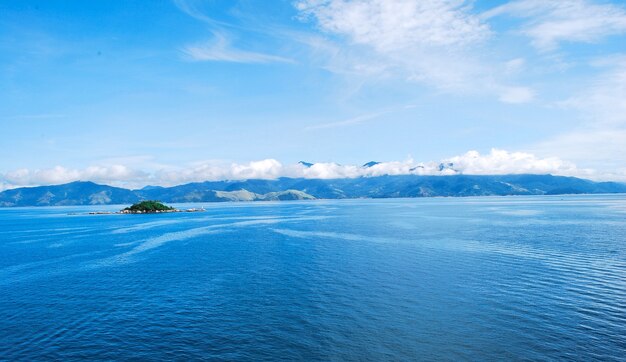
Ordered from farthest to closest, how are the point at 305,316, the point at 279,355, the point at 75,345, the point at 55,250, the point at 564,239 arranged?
the point at 55,250 < the point at 564,239 < the point at 305,316 < the point at 75,345 < the point at 279,355

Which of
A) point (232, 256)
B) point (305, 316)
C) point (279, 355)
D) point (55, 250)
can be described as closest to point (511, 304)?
point (305, 316)

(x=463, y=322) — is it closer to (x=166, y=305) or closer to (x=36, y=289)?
(x=166, y=305)

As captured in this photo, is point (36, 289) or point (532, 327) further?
point (36, 289)

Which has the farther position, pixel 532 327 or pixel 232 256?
pixel 232 256

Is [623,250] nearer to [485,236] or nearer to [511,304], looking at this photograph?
[485,236]

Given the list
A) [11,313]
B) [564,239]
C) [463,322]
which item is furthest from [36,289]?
[564,239]

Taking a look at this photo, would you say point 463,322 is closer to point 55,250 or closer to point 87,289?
point 87,289

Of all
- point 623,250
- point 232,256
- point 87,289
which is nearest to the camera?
point 87,289

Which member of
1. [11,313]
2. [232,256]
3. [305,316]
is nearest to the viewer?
[305,316]

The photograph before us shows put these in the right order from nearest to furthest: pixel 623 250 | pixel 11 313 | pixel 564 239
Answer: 1. pixel 11 313
2. pixel 623 250
3. pixel 564 239
